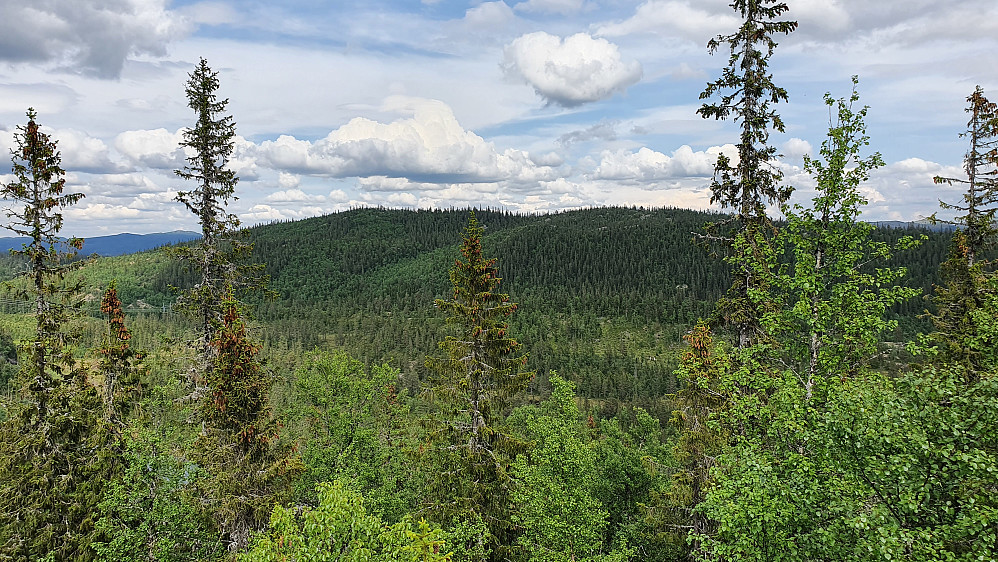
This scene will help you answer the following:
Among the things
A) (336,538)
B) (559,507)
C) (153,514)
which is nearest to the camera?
(336,538)

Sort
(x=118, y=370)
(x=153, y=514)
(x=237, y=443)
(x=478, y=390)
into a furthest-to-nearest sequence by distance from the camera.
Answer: (x=118, y=370), (x=478, y=390), (x=237, y=443), (x=153, y=514)

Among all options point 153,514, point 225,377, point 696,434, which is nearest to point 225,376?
point 225,377

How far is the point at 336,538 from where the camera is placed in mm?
10492

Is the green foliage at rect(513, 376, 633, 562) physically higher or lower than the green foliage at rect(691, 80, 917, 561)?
lower

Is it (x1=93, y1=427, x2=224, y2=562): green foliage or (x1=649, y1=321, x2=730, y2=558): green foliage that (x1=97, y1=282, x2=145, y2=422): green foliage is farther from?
(x1=649, y1=321, x2=730, y2=558): green foliage

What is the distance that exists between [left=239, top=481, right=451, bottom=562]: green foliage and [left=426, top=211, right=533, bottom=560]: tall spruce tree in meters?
7.33

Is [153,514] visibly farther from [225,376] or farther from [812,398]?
[812,398]

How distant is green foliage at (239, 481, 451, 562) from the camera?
9789 mm

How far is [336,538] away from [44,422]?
1382 cm

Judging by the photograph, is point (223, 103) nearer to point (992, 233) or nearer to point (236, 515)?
point (236, 515)

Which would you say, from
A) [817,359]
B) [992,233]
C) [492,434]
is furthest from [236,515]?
[992,233]

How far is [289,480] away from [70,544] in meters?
7.61

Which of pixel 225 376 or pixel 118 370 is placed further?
pixel 118 370

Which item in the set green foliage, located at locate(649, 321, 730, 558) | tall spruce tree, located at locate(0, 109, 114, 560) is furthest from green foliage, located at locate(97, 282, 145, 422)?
green foliage, located at locate(649, 321, 730, 558)
